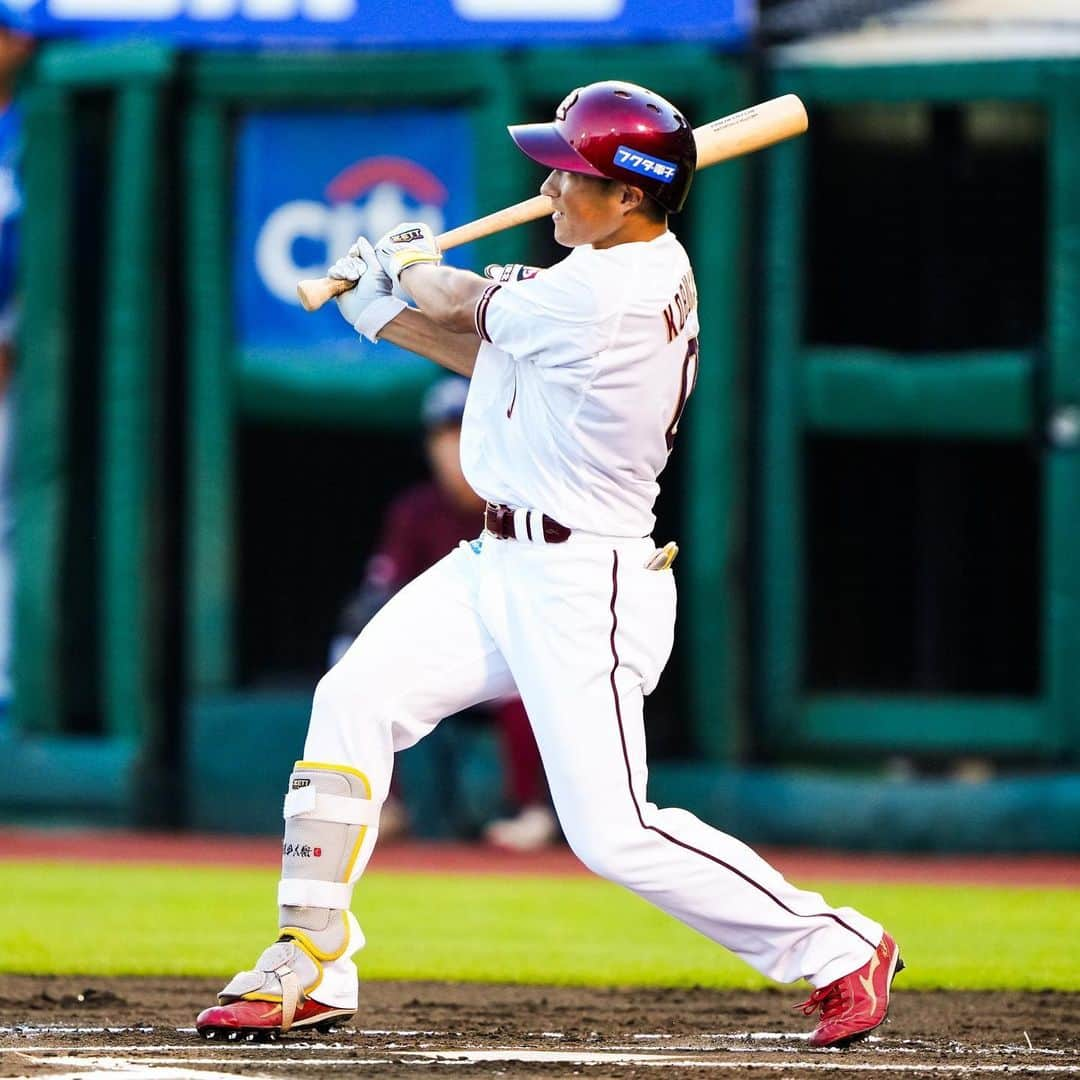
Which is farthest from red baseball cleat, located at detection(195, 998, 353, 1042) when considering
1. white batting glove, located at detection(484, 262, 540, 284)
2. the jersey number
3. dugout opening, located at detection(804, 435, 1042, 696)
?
dugout opening, located at detection(804, 435, 1042, 696)

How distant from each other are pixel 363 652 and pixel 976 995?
1993mm

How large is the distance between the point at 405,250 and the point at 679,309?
0.59 m

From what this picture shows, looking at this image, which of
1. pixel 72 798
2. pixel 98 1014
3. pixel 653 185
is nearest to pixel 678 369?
pixel 653 185

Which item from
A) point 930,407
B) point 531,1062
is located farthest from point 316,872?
point 930,407

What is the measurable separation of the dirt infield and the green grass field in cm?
30

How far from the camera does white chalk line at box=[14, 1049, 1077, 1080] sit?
3965 mm

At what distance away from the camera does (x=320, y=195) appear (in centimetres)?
932

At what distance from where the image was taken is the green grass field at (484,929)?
584 centimetres

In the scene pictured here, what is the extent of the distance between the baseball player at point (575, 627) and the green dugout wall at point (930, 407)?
4.57m

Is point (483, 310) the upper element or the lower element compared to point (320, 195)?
lower

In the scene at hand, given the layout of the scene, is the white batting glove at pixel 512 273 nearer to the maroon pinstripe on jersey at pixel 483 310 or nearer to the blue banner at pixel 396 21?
the maroon pinstripe on jersey at pixel 483 310

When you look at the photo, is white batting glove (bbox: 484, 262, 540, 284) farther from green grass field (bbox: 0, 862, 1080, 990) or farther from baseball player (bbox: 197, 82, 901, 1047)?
green grass field (bbox: 0, 862, 1080, 990)

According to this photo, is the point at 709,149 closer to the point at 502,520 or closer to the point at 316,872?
the point at 502,520

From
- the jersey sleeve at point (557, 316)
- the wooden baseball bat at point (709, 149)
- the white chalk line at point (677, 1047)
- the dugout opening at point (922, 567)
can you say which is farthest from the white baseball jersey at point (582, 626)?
the dugout opening at point (922, 567)
